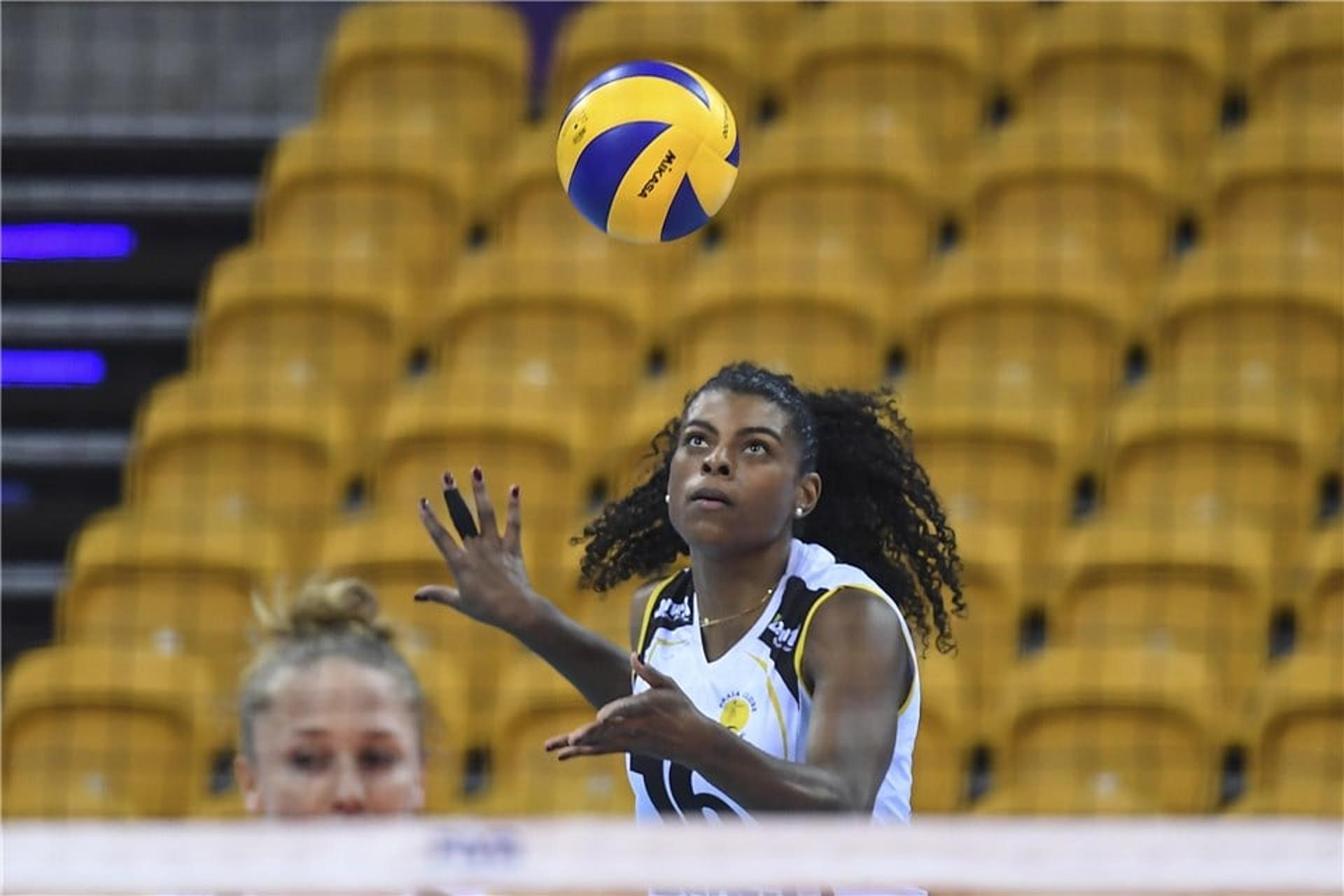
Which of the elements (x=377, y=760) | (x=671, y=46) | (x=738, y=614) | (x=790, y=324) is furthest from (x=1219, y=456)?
(x=377, y=760)

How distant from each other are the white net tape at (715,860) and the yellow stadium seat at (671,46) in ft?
22.6

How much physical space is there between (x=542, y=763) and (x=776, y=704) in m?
3.15


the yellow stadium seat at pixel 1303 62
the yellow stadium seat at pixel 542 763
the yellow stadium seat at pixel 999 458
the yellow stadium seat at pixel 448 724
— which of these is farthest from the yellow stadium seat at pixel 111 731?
the yellow stadium seat at pixel 1303 62

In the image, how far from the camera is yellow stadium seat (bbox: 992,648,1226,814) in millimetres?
7320

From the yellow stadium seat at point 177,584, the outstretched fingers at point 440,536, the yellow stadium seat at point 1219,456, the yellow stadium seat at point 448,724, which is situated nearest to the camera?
the outstretched fingers at point 440,536

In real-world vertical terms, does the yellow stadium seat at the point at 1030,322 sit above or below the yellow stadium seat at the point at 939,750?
above

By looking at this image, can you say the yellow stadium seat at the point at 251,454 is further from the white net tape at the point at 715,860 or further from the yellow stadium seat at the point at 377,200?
the white net tape at the point at 715,860

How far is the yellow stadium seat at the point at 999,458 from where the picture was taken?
820 centimetres

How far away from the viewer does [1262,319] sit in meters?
8.73

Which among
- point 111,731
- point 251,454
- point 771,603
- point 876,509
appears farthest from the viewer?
point 251,454

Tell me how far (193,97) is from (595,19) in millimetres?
2405

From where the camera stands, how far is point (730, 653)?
455cm

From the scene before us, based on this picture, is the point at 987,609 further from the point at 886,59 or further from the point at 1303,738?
the point at 886,59

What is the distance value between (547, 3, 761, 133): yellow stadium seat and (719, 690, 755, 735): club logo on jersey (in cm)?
583
